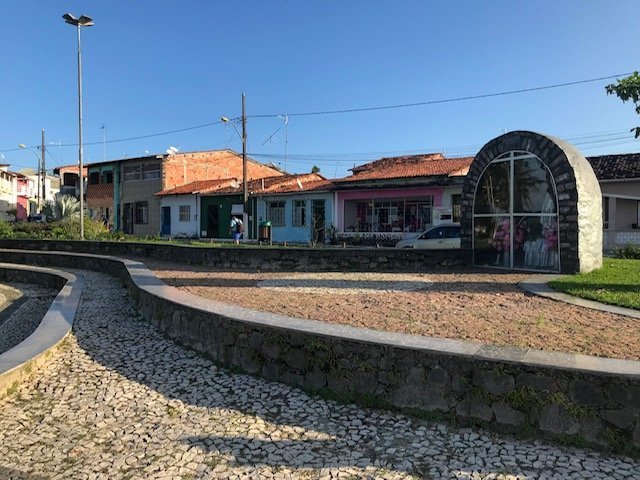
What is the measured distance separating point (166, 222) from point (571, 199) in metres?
31.3

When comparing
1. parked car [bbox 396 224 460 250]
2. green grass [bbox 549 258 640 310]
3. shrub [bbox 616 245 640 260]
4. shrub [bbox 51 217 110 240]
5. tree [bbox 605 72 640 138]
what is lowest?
green grass [bbox 549 258 640 310]

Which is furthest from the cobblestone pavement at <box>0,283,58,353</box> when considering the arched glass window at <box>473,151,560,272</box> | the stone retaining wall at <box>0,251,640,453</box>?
the arched glass window at <box>473,151,560,272</box>

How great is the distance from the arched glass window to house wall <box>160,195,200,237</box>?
25253mm

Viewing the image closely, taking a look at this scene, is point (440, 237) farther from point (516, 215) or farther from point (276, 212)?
point (276, 212)

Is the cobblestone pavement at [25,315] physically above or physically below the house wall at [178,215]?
below

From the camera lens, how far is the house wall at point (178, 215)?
35.0 m

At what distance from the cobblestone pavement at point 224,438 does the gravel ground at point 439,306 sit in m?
1.36

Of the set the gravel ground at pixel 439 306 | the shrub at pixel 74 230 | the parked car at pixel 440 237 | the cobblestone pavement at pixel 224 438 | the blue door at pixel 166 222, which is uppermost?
the blue door at pixel 166 222

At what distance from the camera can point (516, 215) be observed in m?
11.9

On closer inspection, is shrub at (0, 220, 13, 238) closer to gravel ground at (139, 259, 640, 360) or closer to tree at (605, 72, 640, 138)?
gravel ground at (139, 259, 640, 360)

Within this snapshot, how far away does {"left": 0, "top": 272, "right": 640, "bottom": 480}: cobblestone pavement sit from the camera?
332cm

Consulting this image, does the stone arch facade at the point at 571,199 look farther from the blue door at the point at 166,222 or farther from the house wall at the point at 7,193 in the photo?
the house wall at the point at 7,193

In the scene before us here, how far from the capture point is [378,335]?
4.60 metres

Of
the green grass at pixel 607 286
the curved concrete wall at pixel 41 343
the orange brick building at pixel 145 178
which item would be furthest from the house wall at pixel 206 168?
the green grass at pixel 607 286
